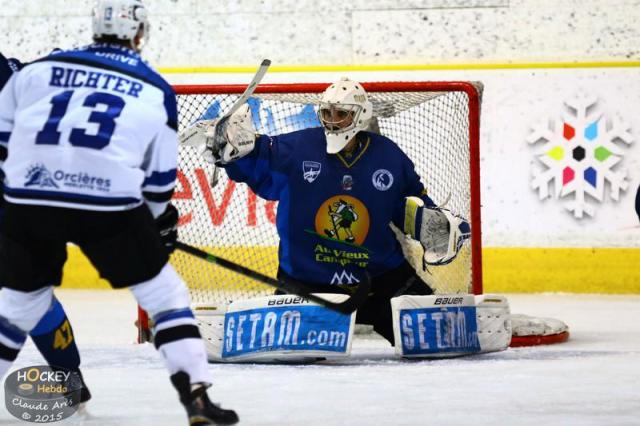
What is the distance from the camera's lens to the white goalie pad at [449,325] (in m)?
4.18

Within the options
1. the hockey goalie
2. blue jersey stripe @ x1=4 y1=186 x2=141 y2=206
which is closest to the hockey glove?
blue jersey stripe @ x1=4 y1=186 x2=141 y2=206

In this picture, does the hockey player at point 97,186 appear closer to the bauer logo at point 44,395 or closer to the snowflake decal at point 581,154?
the bauer logo at point 44,395

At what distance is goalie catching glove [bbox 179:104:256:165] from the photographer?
4.04m

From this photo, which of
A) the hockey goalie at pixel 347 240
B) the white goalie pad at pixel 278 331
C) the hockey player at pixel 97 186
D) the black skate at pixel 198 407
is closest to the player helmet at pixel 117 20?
the hockey player at pixel 97 186

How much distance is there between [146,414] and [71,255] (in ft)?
12.9

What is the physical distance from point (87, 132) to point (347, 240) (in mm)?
1814

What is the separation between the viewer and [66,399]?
3.21 m

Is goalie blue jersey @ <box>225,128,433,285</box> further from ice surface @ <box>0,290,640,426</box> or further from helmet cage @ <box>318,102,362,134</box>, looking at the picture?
ice surface @ <box>0,290,640,426</box>

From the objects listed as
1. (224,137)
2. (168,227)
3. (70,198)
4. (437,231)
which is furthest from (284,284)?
(437,231)

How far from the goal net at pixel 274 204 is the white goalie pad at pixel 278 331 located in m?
0.13

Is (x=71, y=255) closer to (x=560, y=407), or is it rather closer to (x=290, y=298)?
(x=290, y=298)

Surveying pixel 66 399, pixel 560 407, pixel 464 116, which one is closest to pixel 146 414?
pixel 66 399

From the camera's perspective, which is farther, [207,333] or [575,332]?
[575,332]

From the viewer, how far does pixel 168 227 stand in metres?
2.98
